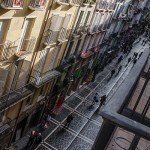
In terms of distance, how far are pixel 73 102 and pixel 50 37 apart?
49.1ft

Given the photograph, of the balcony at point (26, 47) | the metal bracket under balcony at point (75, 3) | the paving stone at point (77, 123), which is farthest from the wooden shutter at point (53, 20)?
the paving stone at point (77, 123)

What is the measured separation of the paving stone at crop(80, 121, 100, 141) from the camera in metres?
32.5

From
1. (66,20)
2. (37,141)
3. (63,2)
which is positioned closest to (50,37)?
(63,2)

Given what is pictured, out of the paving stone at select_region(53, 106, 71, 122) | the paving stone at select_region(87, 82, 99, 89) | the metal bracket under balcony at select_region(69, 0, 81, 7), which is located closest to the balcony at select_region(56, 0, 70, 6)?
the metal bracket under balcony at select_region(69, 0, 81, 7)

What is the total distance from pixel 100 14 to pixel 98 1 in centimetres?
361

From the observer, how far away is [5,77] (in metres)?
20.1

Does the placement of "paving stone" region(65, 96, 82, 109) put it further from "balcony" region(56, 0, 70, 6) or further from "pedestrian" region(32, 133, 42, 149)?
"balcony" region(56, 0, 70, 6)

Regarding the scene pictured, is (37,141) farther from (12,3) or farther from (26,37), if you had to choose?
(12,3)

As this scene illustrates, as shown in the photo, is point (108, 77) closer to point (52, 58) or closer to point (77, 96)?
point (77, 96)

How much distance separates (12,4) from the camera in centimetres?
1742

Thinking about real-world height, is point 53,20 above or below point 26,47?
above

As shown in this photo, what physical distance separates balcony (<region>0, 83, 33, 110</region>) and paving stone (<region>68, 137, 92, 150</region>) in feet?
23.5

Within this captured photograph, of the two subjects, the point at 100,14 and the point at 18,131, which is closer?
the point at 18,131

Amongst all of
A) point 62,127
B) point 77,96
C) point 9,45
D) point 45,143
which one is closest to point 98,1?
point 77,96
